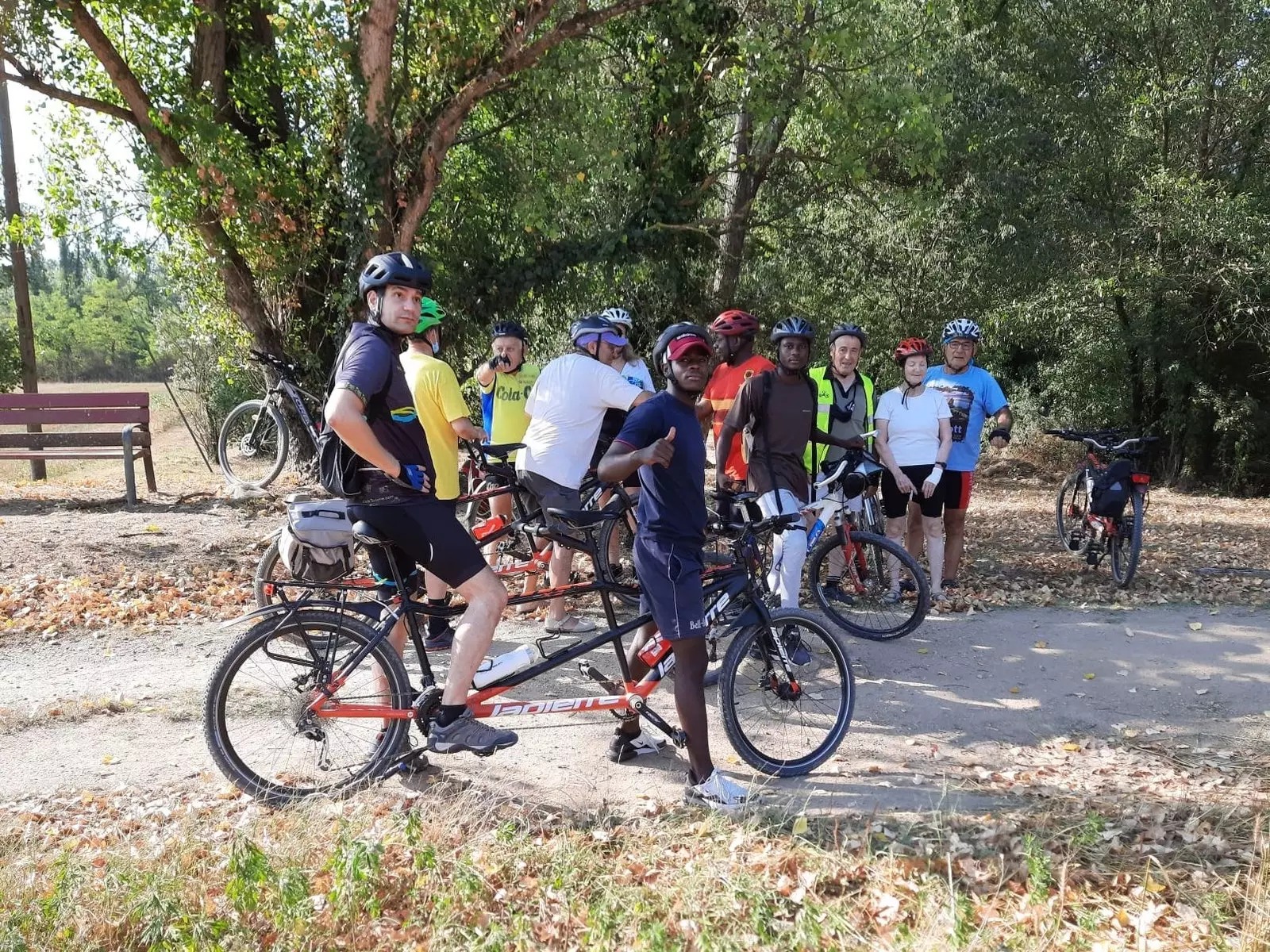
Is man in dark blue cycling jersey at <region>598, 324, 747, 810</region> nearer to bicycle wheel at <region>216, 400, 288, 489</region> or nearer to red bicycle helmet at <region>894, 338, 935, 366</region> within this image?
red bicycle helmet at <region>894, 338, 935, 366</region>

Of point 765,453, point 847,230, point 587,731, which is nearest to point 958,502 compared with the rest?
point 765,453

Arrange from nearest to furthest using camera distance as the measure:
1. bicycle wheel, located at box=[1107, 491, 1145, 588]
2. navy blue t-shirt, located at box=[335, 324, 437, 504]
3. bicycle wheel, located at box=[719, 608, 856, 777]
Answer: navy blue t-shirt, located at box=[335, 324, 437, 504]
bicycle wheel, located at box=[719, 608, 856, 777]
bicycle wheel, located at box=[1107, 491, 1145, 588]

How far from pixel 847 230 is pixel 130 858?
1568 centimetres

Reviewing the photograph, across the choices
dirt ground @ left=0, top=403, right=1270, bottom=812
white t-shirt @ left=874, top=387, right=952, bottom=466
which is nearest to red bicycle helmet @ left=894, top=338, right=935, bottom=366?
white t-shirt @ left=874, top=387, right=952, bottom=466

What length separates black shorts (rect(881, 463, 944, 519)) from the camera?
7.07m

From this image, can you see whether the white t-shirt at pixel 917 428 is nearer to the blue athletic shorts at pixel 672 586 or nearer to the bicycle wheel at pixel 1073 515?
the bicycle wheel at pixel 1073 515

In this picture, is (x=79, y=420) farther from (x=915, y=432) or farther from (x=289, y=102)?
(x=915, y=432)

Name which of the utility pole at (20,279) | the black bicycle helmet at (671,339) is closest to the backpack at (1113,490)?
the black bicycle helmet at (671,339)

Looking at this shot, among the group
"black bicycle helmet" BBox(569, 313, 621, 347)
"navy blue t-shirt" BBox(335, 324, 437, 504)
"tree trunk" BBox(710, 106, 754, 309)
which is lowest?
"navy blue t-shirt" BBox(335, 324, 437, 504)

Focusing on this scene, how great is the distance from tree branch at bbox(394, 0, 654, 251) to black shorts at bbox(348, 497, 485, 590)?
662cm

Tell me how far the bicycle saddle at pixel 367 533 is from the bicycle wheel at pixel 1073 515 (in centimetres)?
717

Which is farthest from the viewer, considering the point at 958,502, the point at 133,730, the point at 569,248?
the point at 569,248

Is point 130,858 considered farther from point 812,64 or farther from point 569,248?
point 812,64

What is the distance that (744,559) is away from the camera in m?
4.62
